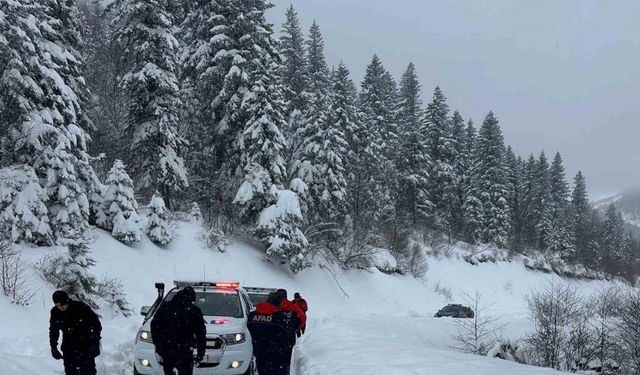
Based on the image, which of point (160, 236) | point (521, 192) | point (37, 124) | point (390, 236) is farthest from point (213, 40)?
point (521, 192)

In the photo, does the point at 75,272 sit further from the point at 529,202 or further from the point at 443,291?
the point at 529,202

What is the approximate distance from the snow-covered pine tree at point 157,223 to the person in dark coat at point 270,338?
52.1 feet

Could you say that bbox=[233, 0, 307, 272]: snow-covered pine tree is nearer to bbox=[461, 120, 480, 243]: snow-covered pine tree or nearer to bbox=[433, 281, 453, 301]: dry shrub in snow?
bbox=[433, 281, 453, 301]: dry shrub in snow

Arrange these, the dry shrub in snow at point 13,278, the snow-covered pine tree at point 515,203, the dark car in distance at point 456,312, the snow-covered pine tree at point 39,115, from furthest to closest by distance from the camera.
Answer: the snow-covered pine tree at point 515,203 < the dark car in distance at point 456,312 < the snow-covered pine tree at point 39,115 < the dry shrub in snow at point 13,278

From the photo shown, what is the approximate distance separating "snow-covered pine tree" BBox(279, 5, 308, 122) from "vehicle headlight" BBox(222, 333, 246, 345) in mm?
26817

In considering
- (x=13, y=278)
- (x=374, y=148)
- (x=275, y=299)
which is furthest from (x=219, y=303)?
(x=374, y=148)

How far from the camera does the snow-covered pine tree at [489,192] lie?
55250 millimetres

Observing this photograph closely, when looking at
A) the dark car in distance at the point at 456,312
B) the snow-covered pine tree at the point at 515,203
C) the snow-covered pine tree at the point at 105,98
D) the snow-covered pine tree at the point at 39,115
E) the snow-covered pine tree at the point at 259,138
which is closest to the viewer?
the snow-covered pine tree at the point at 39,115

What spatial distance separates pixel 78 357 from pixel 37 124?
39.5ft

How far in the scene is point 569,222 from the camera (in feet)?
225

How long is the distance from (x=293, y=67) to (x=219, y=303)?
93.7 ft

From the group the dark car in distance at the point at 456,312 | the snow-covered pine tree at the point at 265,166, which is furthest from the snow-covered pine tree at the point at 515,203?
the snow-covered pine tree at the point at 265,166

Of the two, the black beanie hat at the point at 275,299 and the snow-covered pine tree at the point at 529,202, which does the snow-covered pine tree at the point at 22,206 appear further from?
the snow-covered pine tree at the point at 529,202

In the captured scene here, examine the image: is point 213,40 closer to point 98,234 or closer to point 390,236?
point 98,234
